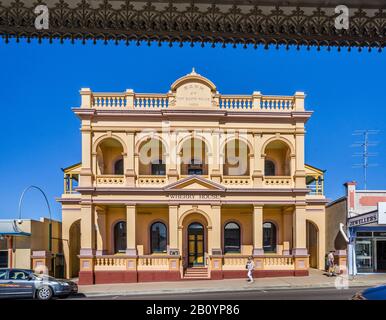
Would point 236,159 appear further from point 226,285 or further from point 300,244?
point 226,285

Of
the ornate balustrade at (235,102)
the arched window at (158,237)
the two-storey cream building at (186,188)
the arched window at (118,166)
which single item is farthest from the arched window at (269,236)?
the arched window at (118,166)

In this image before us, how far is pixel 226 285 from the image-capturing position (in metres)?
22.0

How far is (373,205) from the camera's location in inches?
1073

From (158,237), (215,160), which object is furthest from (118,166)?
(215,160)

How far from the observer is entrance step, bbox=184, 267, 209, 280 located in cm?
2488

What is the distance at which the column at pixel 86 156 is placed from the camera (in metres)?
25.4

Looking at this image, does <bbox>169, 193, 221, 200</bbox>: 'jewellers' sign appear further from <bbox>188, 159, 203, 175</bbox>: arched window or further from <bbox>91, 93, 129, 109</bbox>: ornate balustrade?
<bbox>91, 93, 129, 109</bbox>: ornate balustrade

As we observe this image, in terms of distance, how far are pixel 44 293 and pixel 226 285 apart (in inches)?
345

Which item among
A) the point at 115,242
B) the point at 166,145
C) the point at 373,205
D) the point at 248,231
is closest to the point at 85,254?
the point at 115,242

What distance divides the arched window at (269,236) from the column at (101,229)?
9.73 m

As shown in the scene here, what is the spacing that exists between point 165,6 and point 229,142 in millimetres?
21020

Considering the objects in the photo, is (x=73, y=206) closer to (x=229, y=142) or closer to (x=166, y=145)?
(x=166, y=145)

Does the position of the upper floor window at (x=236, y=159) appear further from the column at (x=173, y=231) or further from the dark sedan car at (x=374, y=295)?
the dark sedan car at (x=374, y=295)

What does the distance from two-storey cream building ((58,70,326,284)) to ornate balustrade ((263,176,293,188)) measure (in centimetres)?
6
